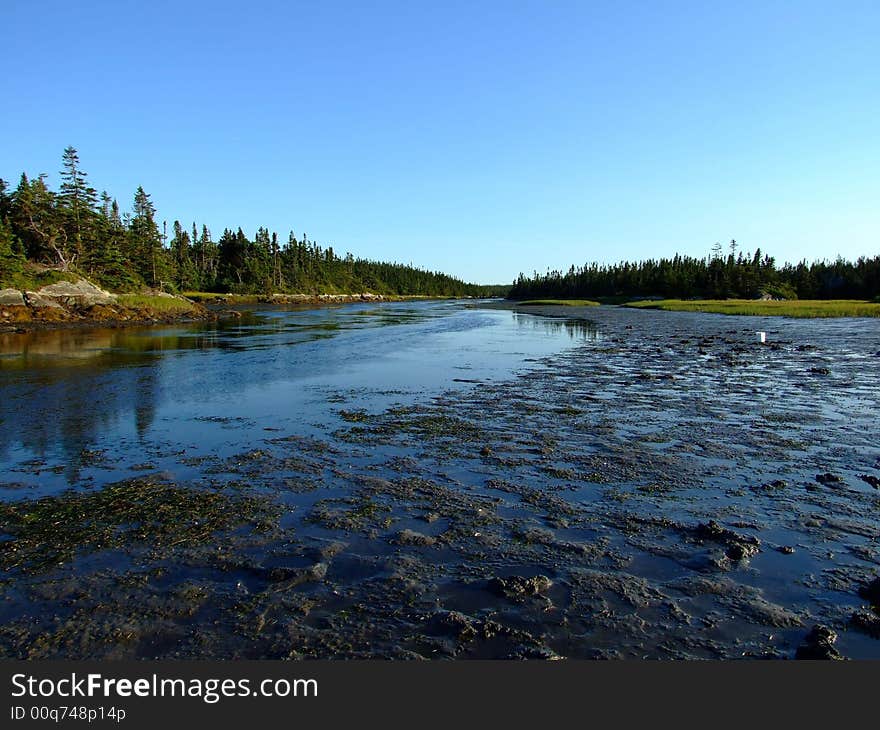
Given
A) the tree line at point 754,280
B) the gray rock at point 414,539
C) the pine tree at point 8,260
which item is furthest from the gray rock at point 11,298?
the tree line at point 754,280

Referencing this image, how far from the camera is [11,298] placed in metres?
55.4

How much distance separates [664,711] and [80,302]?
7450cm

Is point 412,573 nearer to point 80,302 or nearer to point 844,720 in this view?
point 844,720

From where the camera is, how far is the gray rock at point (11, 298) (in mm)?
54369

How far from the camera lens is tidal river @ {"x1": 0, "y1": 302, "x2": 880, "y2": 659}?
586cm

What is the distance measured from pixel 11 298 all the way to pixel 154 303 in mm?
19045

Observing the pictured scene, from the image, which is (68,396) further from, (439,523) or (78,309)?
(78,309)

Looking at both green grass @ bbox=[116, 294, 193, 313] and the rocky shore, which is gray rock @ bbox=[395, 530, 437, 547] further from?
green grass @ bbox=[116, 294, 193, 313]

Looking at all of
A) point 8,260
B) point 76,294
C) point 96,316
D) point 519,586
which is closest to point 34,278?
point 8,260

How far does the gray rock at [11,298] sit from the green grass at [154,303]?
12.4 m

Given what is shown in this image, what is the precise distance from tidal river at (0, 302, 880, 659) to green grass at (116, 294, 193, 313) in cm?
5511

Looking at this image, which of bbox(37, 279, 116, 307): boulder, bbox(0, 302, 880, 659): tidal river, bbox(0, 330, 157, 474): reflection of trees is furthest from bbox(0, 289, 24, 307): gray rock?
bbox(0, 302, 880, 659): tidal river

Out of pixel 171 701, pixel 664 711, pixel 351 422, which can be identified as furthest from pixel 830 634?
pixel 351 422

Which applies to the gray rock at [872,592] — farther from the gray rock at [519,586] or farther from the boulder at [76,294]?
the boulder at [76,294]
